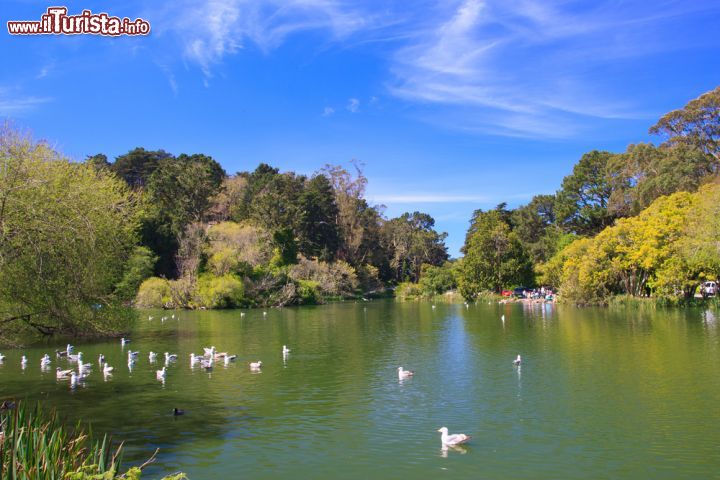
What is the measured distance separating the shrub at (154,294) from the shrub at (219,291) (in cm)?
311

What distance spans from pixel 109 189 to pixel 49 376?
7.05 metres

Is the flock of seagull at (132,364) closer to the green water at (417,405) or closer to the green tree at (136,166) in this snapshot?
the green water at (417,405)

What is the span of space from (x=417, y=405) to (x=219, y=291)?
44.7 m

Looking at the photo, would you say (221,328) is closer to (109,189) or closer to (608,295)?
(109,189)

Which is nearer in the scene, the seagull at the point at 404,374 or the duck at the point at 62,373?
the seagull at the point at 404,374

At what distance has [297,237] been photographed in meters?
81.3

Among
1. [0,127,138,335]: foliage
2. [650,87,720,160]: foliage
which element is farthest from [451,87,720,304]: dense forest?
[0,127,138,335]: foliage

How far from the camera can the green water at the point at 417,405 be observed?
1092 centimetres

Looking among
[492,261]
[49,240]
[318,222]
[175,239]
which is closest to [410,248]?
[318,222]

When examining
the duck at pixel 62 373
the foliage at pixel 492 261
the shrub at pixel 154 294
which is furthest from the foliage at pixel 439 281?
the duck at pixel 62 373

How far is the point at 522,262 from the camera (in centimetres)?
6656

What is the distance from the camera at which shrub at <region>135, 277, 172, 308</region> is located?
56.7 m

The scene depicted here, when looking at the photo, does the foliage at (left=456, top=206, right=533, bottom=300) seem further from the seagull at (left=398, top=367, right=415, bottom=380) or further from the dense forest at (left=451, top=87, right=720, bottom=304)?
the seagull at (left=398, top=367, right=415, bottom=380)

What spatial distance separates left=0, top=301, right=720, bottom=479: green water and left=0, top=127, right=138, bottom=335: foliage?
8.05 feet
